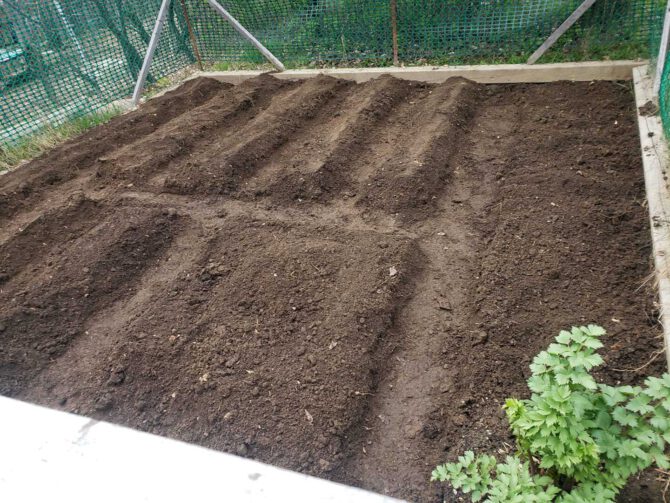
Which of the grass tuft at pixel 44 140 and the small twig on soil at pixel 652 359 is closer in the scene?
the small twig on soil at pixel 652 359

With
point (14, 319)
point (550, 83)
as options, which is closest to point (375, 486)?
point (14, 319)

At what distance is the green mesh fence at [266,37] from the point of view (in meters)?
4.87

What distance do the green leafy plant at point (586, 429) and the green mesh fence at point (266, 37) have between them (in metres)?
4.07

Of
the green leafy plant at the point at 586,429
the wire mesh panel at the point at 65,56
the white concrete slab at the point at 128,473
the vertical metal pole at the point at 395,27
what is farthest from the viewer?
the vertical metal pole at the point at 395,27

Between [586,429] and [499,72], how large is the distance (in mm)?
4245

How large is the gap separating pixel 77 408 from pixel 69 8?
5.11 m

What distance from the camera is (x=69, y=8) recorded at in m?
5.43

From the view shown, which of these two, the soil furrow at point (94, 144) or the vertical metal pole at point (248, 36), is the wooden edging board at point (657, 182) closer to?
the vertical metal pole at point (248, 36)

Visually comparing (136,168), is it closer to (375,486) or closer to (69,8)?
(69,8)

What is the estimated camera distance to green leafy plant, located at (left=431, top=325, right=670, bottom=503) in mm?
1360

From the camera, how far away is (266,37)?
6.27 m

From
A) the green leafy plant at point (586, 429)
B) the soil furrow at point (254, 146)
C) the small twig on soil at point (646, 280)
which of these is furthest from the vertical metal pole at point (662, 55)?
the green leafy plant at point (586, 429)

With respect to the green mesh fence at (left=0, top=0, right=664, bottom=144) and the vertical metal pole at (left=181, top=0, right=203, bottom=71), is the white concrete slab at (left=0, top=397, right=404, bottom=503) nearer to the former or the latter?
the green mesh fence at (left=0, top=0, right=664, bottom=144)

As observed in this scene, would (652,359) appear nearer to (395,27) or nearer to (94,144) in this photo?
(395,27)
